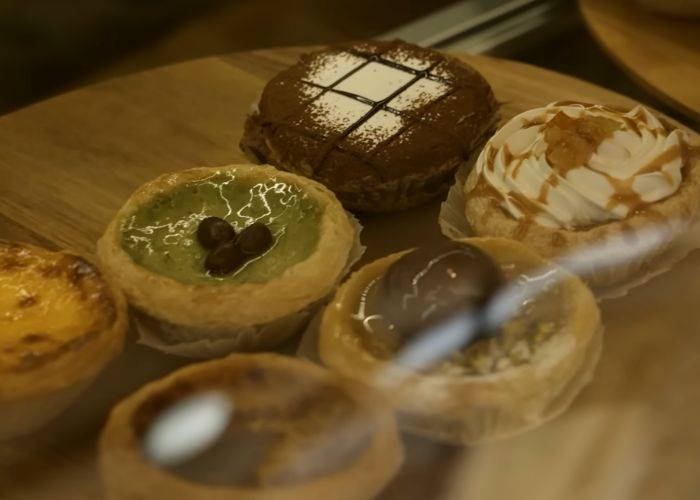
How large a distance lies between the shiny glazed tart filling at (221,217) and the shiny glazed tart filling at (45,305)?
0.11 meters

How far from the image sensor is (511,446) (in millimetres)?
1350

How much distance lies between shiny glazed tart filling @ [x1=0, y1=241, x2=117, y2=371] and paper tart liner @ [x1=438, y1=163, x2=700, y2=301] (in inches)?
25.5

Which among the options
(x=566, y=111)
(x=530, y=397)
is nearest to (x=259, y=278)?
(x=530, y=397)

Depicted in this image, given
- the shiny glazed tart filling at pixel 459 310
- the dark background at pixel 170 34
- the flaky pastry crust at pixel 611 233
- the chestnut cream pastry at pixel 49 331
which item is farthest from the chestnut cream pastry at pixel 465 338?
the dark background at pixel 170 34

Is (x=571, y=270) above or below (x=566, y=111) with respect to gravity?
below

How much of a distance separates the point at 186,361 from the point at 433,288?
16.6 inches

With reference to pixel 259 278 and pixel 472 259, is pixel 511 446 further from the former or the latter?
pixel 259 278

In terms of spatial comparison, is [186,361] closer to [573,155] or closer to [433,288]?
[433,288]

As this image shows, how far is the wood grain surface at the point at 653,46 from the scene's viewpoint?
7.01 feet

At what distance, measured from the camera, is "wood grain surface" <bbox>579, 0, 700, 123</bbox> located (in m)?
2.14

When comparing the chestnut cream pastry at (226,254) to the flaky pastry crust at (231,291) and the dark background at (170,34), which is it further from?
the dark background at (170,34)

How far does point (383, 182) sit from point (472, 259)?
380 mm

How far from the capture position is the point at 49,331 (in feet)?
4.70

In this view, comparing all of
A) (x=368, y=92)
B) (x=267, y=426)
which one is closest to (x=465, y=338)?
(x=267, y=426)
